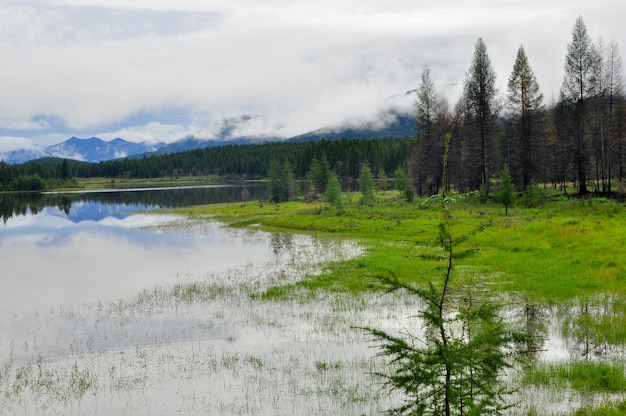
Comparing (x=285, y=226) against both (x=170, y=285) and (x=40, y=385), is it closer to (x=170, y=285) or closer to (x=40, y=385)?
(x=170, y=285)

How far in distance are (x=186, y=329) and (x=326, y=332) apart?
19.9 feet

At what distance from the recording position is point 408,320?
67.1 feet

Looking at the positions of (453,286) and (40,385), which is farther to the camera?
(453,286)

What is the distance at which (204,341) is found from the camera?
62.7 ft

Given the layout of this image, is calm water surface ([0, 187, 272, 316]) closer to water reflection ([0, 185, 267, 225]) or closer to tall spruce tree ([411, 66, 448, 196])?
water reflection ([0, 185, 267, 225])

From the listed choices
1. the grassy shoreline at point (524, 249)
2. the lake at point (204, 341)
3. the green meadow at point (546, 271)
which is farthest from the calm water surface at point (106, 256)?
the grassy shoreline at point (524, 249)

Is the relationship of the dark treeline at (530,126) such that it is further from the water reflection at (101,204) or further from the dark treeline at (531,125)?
the water reflection at (101,204)

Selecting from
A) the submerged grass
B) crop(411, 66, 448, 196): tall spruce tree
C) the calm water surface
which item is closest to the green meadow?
the submerged grass

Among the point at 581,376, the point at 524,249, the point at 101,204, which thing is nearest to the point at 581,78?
the point at 524,249

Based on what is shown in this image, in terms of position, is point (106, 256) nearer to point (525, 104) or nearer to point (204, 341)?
point (204, 341)

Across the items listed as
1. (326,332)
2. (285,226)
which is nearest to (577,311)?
(326,332)

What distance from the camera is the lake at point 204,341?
1401cm

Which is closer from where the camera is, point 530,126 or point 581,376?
point 581,376

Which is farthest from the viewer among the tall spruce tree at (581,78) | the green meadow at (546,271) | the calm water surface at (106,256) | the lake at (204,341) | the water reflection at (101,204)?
the water reflection at (101,204)
